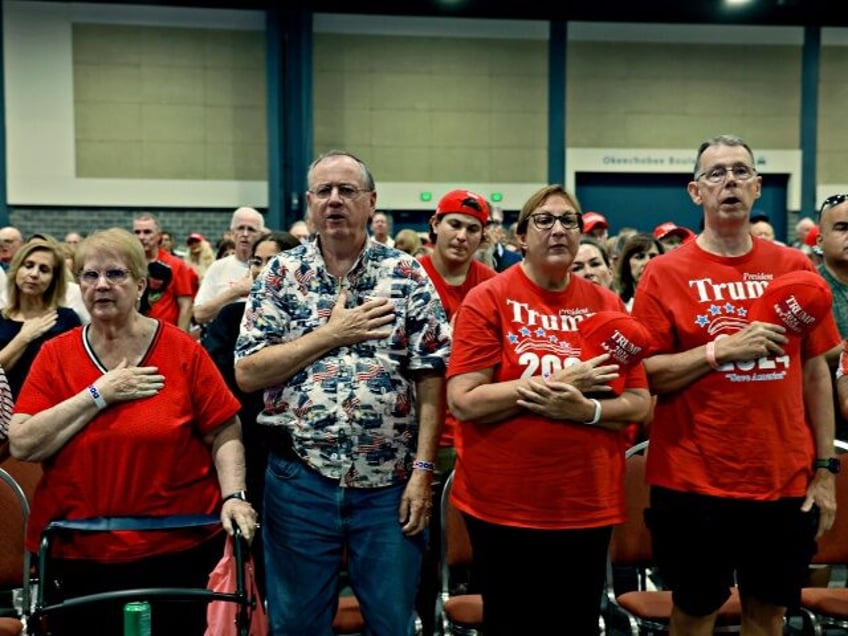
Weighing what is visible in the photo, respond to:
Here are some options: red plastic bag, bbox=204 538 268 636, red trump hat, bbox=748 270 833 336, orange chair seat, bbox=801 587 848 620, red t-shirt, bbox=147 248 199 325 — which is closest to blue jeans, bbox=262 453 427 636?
red plastic bag, bbox=204 538 268 636

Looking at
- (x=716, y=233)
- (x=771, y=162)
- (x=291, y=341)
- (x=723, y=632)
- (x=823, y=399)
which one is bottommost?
(x=723, y=632)

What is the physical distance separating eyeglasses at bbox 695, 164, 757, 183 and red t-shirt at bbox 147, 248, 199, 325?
4.34 m

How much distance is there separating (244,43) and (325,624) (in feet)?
40.1

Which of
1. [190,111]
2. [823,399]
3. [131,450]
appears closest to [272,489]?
[131,450]

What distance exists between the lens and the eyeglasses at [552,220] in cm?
269

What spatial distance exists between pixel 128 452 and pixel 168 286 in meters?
4.20

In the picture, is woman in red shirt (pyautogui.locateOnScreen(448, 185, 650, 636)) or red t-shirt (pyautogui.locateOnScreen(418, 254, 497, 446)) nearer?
woman in red shirt (pyautogui.locateOnScreen(448, 185, 650, 636))

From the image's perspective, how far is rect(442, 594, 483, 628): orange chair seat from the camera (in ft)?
10.1

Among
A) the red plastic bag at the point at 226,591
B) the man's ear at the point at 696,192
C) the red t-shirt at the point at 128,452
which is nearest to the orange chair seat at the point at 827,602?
the man's ear at the point at 696,192

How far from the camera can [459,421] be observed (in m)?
2.68

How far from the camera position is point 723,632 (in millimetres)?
3117

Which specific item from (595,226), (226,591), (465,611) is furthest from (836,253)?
(595,226)

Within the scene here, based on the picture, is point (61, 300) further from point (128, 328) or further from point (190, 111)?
point (190, 111)

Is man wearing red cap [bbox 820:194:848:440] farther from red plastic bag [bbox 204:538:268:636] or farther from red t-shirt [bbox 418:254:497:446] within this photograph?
red plastic bag [bbox 204:538:268:636]
